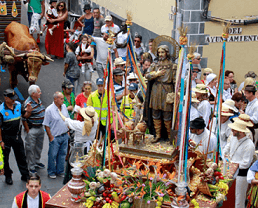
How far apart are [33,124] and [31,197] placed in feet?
9.73

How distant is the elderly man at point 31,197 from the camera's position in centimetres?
591

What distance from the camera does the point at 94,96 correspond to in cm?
899

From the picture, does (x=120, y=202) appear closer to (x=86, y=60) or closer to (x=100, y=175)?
(x=100, y=175)

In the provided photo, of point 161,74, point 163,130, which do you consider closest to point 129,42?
point 161,74

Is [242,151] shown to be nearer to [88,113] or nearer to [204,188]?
[204,188]

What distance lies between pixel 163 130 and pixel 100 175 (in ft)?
4.74

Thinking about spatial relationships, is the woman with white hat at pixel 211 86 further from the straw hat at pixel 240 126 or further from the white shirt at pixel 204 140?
the straw hat at pixel 240 126

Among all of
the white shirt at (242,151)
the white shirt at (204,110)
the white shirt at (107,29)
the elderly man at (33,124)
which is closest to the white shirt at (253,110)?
the white shirt at (204,110)

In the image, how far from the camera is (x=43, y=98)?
13805mm

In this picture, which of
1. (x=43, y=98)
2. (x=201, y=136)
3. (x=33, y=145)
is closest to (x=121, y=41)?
(x=43, y=98)

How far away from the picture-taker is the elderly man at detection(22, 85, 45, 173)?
8688 millimetres

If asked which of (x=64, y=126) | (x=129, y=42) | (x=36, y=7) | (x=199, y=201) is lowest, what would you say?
(x=199, y=201)

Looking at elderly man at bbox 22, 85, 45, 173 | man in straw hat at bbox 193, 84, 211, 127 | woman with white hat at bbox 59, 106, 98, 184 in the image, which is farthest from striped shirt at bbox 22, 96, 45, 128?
man in straw hat at bbox 193, 84, 211, 127

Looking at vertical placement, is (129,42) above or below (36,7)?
below
